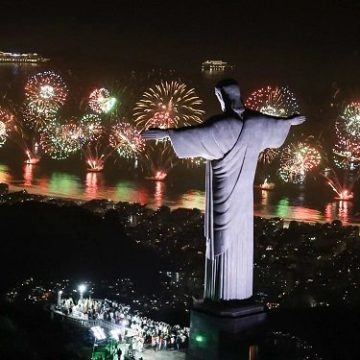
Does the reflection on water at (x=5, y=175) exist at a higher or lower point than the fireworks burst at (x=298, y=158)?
lower

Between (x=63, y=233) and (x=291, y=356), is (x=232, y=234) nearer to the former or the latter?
(x=291, y=356)

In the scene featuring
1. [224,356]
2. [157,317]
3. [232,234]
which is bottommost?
[157,317]

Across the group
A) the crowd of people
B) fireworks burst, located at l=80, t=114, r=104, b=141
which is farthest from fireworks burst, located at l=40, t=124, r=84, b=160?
the crowd of people

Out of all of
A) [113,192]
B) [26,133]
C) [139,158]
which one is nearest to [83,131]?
[139,158]

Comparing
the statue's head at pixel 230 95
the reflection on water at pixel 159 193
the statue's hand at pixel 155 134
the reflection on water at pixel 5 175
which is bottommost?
the reflection on water at pixel 159 193

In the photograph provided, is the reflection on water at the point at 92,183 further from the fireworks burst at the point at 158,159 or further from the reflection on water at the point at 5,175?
the reflection on water at the point at 5,175

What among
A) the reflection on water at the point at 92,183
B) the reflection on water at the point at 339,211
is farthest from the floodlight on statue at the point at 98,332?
the reflection on water at the point at 92,183

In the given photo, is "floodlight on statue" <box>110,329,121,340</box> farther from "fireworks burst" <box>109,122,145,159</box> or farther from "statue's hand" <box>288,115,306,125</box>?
"fireworks burst" <box>109,122,145,159</box>

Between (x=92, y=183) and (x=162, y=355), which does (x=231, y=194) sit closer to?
(x=162, y=355)
